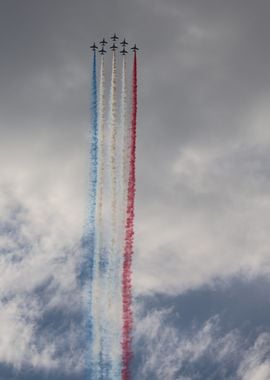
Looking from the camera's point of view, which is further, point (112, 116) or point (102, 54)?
point (102, 54)

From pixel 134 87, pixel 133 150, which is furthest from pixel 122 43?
pixel 133 150

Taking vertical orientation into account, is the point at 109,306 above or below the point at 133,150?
below

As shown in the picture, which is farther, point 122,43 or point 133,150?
point 122,43

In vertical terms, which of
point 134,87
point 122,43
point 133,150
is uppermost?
point 122,43

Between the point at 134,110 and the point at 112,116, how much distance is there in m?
4.65

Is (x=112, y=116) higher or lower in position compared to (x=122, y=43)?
lower

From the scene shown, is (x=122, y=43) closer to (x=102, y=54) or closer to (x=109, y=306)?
(x=102, y=54)

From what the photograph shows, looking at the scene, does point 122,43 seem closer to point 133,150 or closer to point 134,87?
point 134,87

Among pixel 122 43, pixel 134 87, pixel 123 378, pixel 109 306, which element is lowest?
pixel 123 378

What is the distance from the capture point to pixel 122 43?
192 meters

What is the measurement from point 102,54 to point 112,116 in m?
19.8

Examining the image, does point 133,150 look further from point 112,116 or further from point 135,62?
point 135,62

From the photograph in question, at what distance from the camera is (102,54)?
19175 cm

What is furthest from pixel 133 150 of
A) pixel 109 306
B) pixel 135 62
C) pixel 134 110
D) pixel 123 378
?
pixel 123 378
